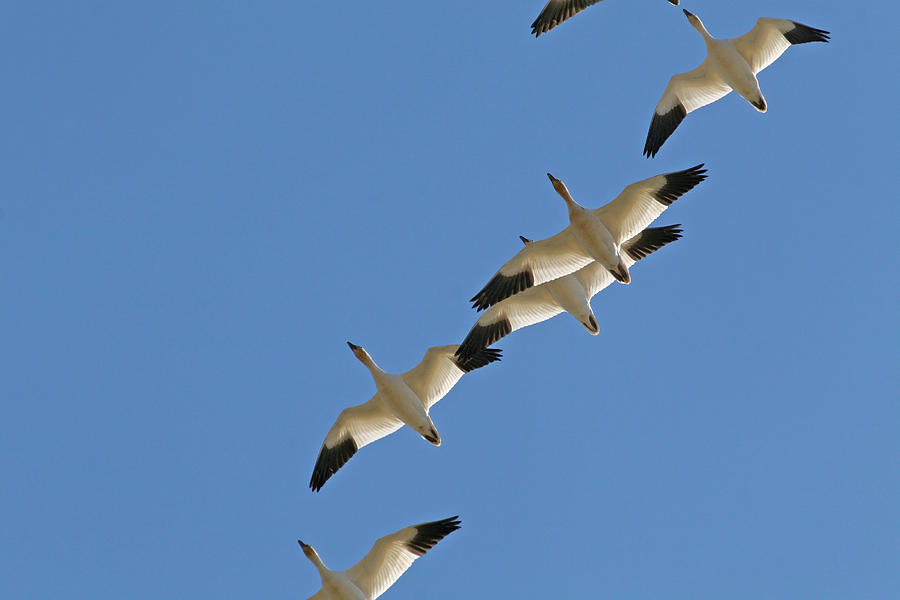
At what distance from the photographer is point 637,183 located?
1619 centimetres

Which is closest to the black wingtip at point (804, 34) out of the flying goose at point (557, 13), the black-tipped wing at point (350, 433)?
the flying goose at point (557, 13)

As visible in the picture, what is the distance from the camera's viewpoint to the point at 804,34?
1877cm

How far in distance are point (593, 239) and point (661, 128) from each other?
3.96 metres

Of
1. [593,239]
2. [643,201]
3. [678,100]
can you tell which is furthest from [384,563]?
[678,100]

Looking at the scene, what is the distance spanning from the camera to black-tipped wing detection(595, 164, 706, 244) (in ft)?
52.9

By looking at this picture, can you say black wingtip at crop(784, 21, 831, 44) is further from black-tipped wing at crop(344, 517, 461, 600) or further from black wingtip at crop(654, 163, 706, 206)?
black-tipped wing at crop(344, 517, 461, 600)

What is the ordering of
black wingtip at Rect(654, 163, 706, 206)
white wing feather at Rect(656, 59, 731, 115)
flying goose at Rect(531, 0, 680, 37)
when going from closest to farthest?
black wingtip at Rect(654, 163, 706, 206) → flying goose at Rect(531, 0, 680, 37) → white wing feather at Rect(656, 59, 731, 115)

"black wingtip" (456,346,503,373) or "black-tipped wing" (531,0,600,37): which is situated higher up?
"black-tipped wing" (531,0,600,37)

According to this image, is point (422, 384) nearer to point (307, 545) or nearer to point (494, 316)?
point (494, 316)

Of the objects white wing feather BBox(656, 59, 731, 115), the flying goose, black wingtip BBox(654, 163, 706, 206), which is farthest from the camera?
white wing feather BBox(656, 59, 731, 115)

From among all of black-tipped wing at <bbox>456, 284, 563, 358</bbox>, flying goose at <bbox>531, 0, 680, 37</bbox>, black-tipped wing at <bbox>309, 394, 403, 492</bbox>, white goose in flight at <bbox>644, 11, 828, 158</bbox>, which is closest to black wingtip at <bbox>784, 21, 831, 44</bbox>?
white goose in flight at <bbox>644, 11, 828, 158</bbox>

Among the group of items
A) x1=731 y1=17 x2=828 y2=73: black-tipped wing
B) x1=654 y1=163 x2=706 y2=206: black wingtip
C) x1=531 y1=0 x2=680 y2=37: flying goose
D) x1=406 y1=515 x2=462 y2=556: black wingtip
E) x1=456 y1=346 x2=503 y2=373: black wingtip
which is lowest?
x1=406 y1=515 x2=462 y2=556: black wingtip

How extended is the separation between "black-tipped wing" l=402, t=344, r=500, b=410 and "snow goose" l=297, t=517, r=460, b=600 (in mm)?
2065

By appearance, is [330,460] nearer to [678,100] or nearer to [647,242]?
[647,242]
